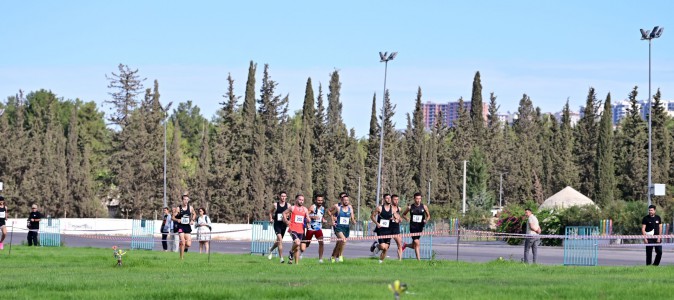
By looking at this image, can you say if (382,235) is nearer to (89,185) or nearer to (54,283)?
(54,283)

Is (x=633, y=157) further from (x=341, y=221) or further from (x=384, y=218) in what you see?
(x=341, y=221)

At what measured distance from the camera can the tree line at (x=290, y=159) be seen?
81.4m

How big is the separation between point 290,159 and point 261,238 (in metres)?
42.5

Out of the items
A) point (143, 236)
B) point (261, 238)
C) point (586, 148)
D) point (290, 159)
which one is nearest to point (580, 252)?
point (261, 238)

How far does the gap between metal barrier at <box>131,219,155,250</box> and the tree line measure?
27.5 m

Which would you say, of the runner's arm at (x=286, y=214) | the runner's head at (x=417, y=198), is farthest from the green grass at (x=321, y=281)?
the runner's head at (x=417, y=198)

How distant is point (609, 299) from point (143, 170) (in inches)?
2732

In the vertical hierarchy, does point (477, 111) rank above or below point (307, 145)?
above

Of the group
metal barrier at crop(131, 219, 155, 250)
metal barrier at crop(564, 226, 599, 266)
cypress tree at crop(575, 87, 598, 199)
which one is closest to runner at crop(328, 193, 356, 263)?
metal barrier at crop(564, 226, 599, 266)

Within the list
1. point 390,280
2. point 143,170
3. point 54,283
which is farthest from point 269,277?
point 143,170

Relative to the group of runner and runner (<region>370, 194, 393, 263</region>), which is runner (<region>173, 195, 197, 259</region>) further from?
runner (<region>370, 194, 393, 263</region>)

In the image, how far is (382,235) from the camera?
27438mm

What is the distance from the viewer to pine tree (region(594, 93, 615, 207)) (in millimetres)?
86062

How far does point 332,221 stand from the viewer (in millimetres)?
27531
